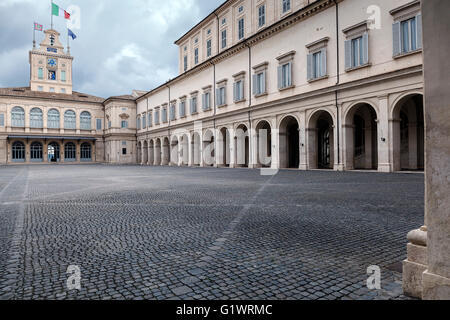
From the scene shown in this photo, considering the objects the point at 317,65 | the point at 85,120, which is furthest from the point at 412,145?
the point at 85,120

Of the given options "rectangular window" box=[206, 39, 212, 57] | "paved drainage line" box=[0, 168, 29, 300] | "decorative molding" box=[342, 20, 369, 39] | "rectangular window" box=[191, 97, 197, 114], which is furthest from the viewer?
"rectangular window" box=[206, 39, 212, 57]

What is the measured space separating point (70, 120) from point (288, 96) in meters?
43.3

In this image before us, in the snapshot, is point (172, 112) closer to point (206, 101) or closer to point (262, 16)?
point (206, 101)

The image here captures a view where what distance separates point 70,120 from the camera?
53875 mm

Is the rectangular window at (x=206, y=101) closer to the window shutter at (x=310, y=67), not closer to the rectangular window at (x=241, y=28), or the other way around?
the rectangular window at (x=241, y=28)

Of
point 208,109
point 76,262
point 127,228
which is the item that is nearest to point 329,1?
point 208,109

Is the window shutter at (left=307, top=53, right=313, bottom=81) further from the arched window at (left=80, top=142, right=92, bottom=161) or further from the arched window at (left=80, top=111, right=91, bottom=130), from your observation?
the arched window at (left=80, top=142, right=92, bottom=161)

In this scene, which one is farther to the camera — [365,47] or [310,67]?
[310,67]

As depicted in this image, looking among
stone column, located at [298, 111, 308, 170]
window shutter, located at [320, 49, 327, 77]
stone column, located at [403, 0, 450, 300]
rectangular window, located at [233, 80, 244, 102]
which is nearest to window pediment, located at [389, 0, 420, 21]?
window shutter, located at [320, 49, 327, 77]

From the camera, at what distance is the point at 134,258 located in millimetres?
3508

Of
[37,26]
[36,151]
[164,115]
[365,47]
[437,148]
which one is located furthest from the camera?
[37,26]

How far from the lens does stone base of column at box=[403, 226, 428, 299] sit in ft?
7.94

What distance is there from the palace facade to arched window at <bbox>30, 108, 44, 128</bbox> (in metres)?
0.16
